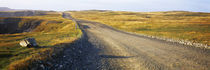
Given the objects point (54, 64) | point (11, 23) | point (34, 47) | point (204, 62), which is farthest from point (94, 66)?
point (11, 23)

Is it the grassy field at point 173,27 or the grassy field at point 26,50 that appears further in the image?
the grassy field at point 173,27

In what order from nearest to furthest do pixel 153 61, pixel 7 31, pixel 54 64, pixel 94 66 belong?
pixel 54 64 < pixel 94 66 < pixel 153 61 < pixel 7 31

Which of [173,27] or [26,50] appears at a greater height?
[26,50]

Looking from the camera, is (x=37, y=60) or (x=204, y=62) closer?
(x=37, y=60)

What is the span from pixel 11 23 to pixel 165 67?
270ft

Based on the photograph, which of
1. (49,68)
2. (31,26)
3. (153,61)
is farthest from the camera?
(31,26)

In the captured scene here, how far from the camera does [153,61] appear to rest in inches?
454

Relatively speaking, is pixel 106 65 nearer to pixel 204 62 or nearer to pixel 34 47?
pixel 34 47

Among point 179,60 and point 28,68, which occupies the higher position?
point 28,68

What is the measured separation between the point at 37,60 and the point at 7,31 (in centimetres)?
6896

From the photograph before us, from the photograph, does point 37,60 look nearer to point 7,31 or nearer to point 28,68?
point 28,68

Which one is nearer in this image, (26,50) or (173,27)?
(26,50)

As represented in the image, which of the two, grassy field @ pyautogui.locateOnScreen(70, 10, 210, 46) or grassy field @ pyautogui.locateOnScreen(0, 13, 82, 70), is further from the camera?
grassy field @ pyautogui.locateOnScreen(70, 10, 210, 46)

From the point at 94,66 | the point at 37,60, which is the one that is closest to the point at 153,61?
the point at 94,66
